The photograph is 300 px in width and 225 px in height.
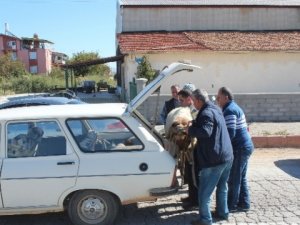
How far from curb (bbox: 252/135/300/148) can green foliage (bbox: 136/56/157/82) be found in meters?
8.63

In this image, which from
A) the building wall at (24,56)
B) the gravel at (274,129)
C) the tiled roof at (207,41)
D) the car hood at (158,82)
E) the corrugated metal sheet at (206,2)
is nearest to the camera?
the car hood at (158,82)

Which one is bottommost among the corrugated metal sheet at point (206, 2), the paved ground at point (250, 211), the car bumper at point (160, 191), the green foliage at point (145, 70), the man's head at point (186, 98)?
the paved ground at point (250, 211)

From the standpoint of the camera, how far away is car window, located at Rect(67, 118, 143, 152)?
5.11m

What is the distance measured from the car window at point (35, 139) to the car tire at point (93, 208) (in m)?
0.57

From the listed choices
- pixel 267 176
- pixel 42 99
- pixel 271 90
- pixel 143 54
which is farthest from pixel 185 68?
pixel 271 90

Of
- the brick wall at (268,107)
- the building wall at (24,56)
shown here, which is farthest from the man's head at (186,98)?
the building wall at (24,56)

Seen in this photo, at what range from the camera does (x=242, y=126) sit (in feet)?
18.6

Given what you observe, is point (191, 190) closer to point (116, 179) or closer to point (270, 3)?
point (116, 179)

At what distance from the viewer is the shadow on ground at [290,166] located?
7879mm

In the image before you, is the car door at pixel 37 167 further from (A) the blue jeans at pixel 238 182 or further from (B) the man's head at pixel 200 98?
(A) the blue jeans at pixel 238 182

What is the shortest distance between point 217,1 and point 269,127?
13647mm

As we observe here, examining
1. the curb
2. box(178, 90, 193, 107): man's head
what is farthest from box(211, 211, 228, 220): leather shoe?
the curb

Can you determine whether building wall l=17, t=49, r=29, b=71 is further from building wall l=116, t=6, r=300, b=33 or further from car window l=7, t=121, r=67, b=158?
car window l=7, t=121, r=67, b=158

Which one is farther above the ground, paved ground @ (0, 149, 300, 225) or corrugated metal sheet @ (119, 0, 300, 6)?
corrugated metal sheet @ (119, 0, 300, 6)
